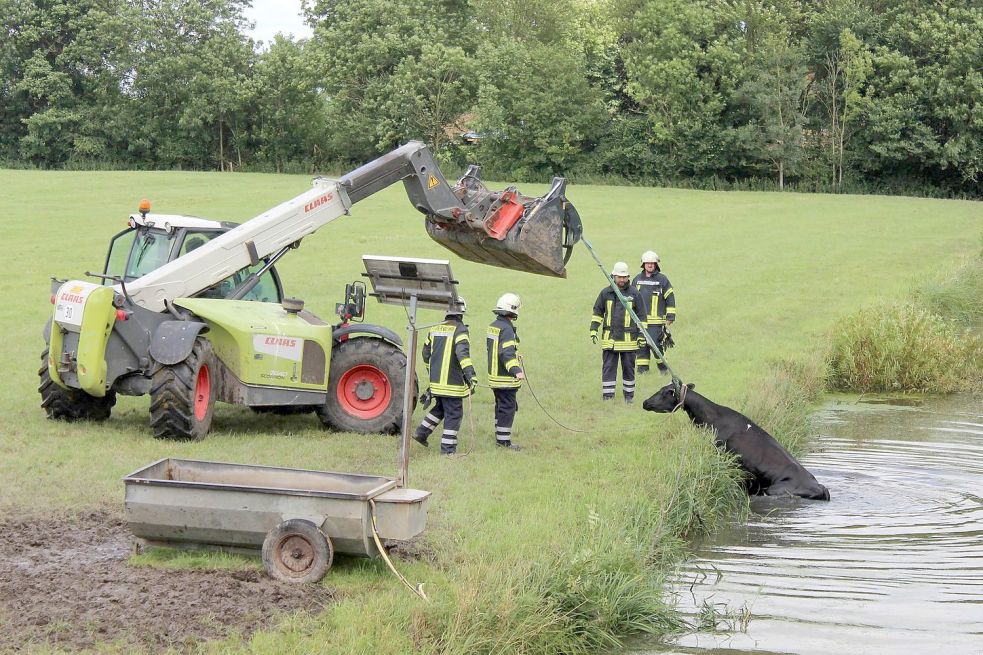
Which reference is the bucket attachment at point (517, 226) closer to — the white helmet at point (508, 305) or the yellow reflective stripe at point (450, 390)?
the white helmet at point (508, 305)

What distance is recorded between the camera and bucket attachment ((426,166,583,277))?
13.0 m

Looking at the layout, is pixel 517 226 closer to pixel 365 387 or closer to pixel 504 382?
pixel 504 382

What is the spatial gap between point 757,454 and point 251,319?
564 centimetres

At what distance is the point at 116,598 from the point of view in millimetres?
8047

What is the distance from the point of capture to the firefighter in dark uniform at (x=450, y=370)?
1265 centimetres

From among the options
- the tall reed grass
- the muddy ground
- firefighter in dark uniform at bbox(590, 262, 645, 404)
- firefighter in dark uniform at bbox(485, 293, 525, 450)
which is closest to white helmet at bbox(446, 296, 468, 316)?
firefighter in dark uniform at bbox(485, 293, 525, 450)

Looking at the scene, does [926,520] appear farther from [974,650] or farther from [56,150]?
[56,150]

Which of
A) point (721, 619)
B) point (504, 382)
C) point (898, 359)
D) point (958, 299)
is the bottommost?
point (721, 619)

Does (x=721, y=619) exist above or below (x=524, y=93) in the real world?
below

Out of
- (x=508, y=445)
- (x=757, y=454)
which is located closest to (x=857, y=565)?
(x=757, y=454)

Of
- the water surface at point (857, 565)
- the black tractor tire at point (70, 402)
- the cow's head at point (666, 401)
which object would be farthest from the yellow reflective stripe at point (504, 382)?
the black tractor tire at point (70, 402)

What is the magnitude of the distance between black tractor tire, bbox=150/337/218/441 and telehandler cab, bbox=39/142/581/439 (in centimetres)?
1

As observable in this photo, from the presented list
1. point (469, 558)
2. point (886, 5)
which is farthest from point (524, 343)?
point (886, 5)

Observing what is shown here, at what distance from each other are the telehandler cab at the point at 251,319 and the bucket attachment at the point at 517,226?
15 mm
